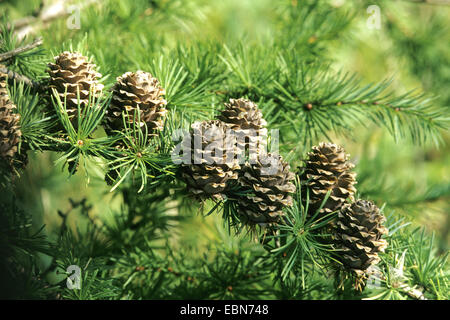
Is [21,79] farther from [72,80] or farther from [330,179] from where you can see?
[330,179]

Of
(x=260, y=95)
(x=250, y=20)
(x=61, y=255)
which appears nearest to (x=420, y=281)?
(x=260, y=95)

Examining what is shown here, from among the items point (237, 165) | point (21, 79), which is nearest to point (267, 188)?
point (237, 165)

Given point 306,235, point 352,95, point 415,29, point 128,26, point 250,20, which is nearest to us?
point 306,235

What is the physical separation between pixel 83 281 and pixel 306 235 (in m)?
0.26

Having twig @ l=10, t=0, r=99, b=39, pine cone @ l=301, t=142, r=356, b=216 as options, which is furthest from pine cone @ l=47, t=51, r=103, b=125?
twig @ l=10, t=0, r=99, b=39

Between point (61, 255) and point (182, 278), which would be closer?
point (61, 255)

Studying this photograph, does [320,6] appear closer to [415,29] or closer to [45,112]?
[415,29]

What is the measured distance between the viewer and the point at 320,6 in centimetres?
80

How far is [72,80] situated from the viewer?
40 cm

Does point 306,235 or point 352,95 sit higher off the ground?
point 352,95

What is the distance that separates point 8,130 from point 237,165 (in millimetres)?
210

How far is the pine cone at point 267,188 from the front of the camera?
1.29ft

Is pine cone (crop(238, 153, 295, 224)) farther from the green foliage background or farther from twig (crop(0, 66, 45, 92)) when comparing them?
twig (crop(0, 66, 45, 92))

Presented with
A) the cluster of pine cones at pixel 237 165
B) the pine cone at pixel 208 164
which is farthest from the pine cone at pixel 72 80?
the pine cone at pixel 208 164
